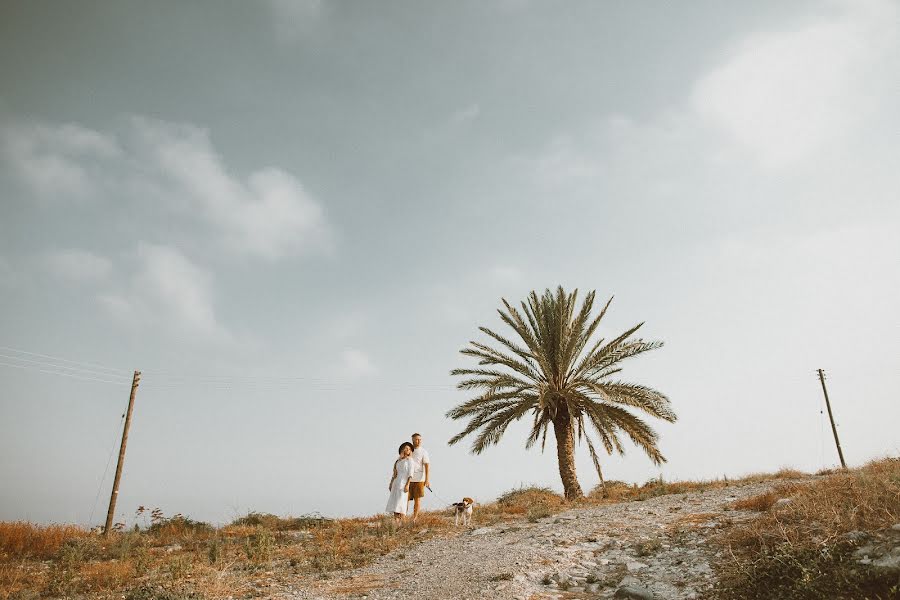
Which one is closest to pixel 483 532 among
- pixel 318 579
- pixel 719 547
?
pixel 318 579

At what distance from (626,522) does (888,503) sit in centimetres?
382

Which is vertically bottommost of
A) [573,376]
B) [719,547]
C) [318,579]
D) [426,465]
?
[318,579]

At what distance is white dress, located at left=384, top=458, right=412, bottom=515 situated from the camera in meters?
10.6

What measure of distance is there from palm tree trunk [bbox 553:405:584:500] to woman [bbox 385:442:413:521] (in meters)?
5.78

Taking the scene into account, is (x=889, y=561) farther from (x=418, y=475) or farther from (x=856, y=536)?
(x=418, y=475)

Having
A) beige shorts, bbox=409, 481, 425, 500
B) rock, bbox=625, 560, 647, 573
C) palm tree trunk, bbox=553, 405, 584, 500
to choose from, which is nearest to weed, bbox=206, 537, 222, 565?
beige shorts, bbox=409, 481, 425, 500

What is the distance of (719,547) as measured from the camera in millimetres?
5691

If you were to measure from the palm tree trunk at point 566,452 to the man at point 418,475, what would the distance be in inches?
214

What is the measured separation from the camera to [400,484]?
422 inches

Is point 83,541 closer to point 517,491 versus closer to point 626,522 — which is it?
point 626,522

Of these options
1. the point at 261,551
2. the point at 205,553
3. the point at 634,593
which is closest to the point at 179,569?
the point at 261,551

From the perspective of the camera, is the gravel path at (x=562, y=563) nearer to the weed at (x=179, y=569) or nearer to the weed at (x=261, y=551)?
the weed at (x=261, y=551)

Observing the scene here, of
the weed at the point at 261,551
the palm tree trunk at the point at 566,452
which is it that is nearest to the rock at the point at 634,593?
the weed at the point at 261,551

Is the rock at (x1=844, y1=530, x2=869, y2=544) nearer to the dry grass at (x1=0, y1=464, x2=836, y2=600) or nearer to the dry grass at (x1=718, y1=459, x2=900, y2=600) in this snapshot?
the dry grass at (x1=718, y1=459, x2=900, y2=600)
